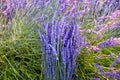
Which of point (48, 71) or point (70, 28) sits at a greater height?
point (70, 28)

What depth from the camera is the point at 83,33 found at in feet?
7.63

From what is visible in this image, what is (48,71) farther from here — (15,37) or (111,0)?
(111,0)

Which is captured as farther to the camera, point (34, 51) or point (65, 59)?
point (34, 51)

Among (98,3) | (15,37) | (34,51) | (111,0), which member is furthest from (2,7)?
(111,0)

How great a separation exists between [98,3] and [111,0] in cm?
19

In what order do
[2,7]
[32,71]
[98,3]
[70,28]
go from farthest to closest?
[98,3] < [2,7] < [32,71] < [70,28]

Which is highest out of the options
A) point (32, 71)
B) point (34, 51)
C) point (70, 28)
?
point (70, 28)

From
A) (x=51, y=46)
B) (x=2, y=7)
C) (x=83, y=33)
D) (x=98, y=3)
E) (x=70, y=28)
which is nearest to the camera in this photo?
(x=51, y=46)

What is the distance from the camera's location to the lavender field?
72.4 inches

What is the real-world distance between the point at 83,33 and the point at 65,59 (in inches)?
22.1

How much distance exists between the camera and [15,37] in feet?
7.32

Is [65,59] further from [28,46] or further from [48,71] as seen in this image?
[28,46]

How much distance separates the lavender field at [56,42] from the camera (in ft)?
6.03

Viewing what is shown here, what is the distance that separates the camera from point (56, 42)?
6.22ft
